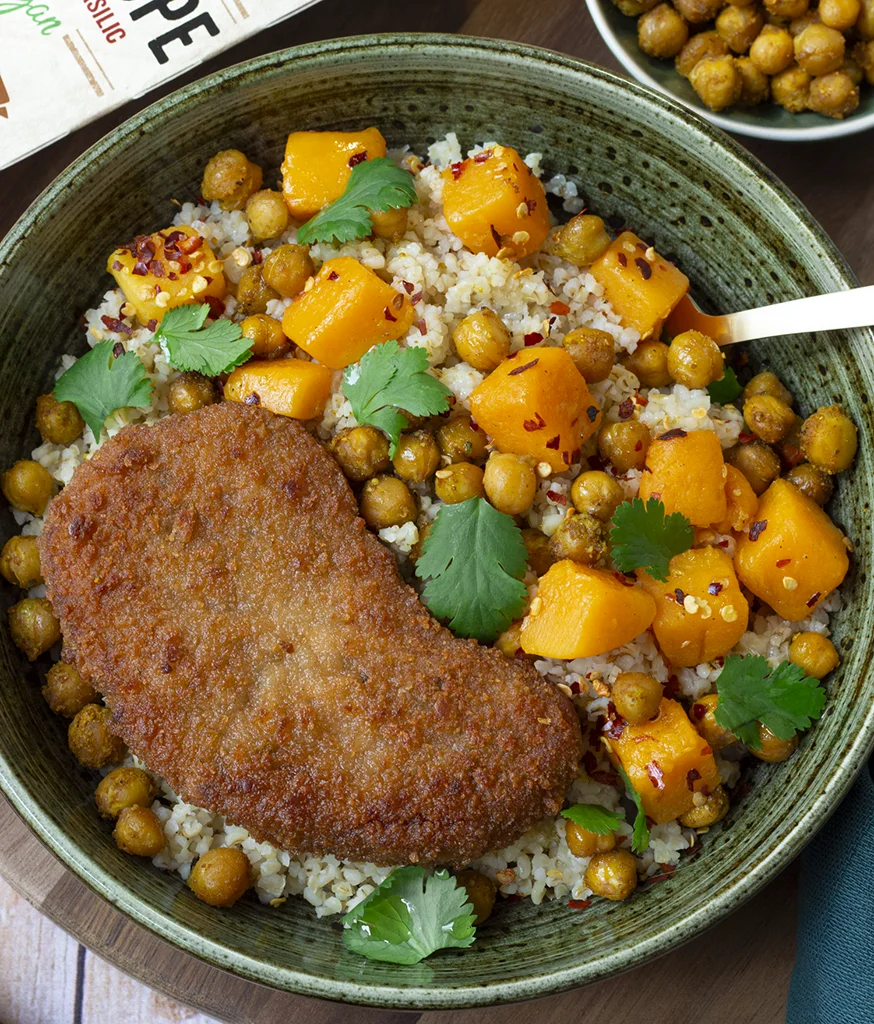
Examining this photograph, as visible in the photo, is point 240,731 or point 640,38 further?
point 640,38

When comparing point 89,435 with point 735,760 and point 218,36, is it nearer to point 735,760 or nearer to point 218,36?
point 218,36

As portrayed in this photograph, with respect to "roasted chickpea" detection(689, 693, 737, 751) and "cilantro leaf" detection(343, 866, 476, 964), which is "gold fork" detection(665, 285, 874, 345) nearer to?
"roasted chickpea" detection(689, 693, 737, 751)

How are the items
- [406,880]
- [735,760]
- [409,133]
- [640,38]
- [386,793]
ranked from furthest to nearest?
1. [640,38]
2. [409,133]
3. [735,760]
4. [406,880]
5. [386,793]

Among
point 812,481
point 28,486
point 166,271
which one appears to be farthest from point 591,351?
point 28,486

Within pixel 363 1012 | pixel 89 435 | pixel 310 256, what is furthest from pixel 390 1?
pixel 363 1012

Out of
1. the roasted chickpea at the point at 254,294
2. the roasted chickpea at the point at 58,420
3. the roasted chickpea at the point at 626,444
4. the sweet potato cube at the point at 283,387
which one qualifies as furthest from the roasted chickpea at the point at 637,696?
the roasted chickpea at the point at 58,420
